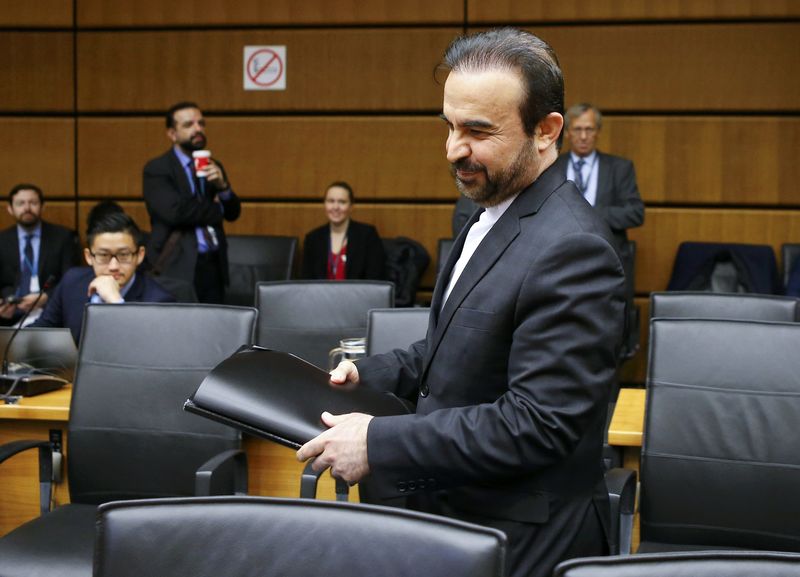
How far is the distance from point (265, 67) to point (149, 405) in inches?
161

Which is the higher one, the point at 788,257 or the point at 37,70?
the point at 37,70

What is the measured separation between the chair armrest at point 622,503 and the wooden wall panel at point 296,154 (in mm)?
4053

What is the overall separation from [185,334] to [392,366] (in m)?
1.06

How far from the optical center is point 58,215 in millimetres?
6711

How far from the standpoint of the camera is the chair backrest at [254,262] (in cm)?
571

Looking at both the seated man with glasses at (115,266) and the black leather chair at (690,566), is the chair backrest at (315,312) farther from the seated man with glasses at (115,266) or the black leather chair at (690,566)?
the black leather chair at (690,566)

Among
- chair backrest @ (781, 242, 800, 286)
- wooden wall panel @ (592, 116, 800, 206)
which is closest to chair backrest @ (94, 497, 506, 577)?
chair backrest @ (781, 242, 800, 286)

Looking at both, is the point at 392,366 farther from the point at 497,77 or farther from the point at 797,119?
the point at 797,119

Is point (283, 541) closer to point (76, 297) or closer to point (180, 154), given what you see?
point (76, 297)

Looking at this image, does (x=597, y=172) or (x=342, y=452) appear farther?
(x=597, y=172)

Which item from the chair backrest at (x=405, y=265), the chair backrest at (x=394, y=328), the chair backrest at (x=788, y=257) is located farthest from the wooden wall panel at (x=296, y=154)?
the chair backrest at (x=394, y=328)

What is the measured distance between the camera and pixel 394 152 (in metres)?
6.46

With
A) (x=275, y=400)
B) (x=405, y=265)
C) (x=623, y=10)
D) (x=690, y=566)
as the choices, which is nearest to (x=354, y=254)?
(x=405, y=265)

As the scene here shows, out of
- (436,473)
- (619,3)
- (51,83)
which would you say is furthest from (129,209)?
(436,473)
